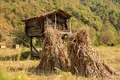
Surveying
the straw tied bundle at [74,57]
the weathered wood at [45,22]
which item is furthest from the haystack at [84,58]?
the weathered wood at [45,22]

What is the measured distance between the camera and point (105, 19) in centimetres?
11350

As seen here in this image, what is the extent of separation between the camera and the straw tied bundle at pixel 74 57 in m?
10.4

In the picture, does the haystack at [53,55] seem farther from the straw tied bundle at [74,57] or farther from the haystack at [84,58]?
the haystack at [84,58]

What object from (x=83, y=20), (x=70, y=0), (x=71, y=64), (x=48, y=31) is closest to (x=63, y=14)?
(x=48, y=31)

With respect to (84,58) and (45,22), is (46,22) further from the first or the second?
(84,58)

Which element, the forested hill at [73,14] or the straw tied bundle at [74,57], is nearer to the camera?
the straw tied bundle at [74,57]

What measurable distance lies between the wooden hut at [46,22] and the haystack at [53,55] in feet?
24.0

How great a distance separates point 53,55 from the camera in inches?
464

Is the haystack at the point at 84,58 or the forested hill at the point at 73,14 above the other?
the forested hill at the point at 73,14

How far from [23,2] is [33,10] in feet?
18.4

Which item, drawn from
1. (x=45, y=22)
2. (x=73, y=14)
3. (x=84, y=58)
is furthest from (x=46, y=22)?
(x=73, y=14)

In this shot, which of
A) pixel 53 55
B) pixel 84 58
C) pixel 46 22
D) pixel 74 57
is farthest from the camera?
pixel 46 22

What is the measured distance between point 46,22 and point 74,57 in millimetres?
9250

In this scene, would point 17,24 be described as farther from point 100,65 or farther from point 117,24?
point 100,65
